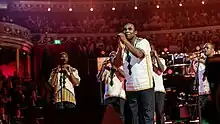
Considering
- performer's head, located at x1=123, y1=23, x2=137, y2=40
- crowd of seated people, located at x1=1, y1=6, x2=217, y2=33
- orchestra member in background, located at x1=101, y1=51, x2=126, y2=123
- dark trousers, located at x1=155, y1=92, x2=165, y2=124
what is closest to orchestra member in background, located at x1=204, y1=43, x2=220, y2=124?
performer's head, located at x1=123, y1=23, x2=137, y2=40

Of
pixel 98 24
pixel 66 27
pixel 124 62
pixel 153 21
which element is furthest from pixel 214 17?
pixel 124 62

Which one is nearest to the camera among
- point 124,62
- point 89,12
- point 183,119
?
point 124,62

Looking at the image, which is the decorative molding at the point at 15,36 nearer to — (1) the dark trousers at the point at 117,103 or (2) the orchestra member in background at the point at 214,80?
(1) the dark trousers at the point at 117,103

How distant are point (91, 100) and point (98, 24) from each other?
4538 mm

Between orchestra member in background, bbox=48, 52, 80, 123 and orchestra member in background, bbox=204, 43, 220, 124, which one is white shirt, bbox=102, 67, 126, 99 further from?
orchestra member in background, bbox=204, 43, 220, 124

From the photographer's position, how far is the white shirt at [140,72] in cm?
552

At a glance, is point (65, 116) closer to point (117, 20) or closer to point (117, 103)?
point (117, 103)

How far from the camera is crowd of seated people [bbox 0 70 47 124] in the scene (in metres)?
10.6

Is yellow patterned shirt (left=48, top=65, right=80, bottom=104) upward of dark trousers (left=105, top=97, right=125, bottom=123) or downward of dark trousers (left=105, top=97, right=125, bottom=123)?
upward

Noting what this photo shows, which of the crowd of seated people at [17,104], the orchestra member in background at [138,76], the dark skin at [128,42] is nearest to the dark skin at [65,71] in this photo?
the dark skin at [128,42]

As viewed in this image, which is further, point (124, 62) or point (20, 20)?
point (20, 20)

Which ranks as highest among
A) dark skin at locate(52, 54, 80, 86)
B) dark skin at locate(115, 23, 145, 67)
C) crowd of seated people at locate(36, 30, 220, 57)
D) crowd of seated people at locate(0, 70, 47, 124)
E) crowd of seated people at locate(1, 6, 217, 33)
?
crowd of seated people at locate(1, 6, 217, 33)

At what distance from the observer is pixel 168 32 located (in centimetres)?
1758

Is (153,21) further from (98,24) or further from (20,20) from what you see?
(20,20)
